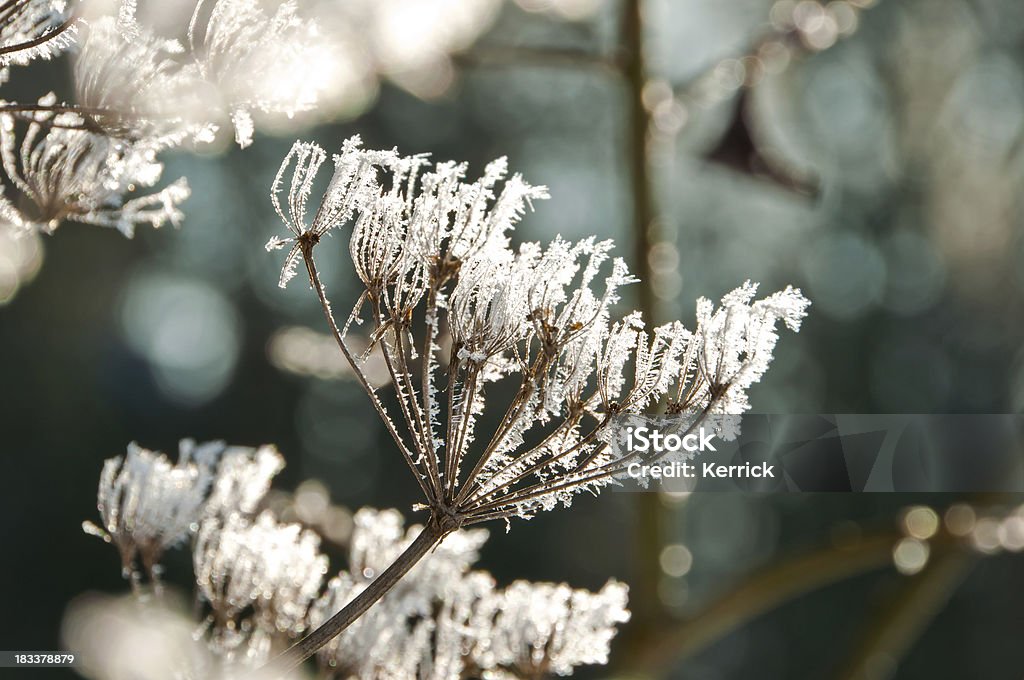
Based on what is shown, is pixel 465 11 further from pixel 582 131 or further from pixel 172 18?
pixel 582 131

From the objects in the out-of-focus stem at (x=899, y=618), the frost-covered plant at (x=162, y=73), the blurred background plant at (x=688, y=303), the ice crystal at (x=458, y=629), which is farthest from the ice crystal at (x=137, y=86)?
the blurred background plant at (x=688, y=303)

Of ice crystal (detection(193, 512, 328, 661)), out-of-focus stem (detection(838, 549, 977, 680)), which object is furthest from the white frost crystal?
out-of-focus stem (detection(838, 549, 977, 680))

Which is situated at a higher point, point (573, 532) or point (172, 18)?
point (573, 532)

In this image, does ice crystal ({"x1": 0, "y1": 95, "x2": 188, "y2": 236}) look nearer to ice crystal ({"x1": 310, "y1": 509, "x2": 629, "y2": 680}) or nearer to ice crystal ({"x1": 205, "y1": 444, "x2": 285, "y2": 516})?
ice crystal ({"x1": 205, "y1": 444, "x2": 285, "y2": 516})

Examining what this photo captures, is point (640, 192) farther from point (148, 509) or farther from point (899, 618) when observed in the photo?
point (148, 509)

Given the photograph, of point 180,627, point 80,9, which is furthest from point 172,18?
point 180,627

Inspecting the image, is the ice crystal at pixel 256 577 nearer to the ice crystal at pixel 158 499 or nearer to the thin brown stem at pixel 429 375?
the ice crystal at pixel 158 499
